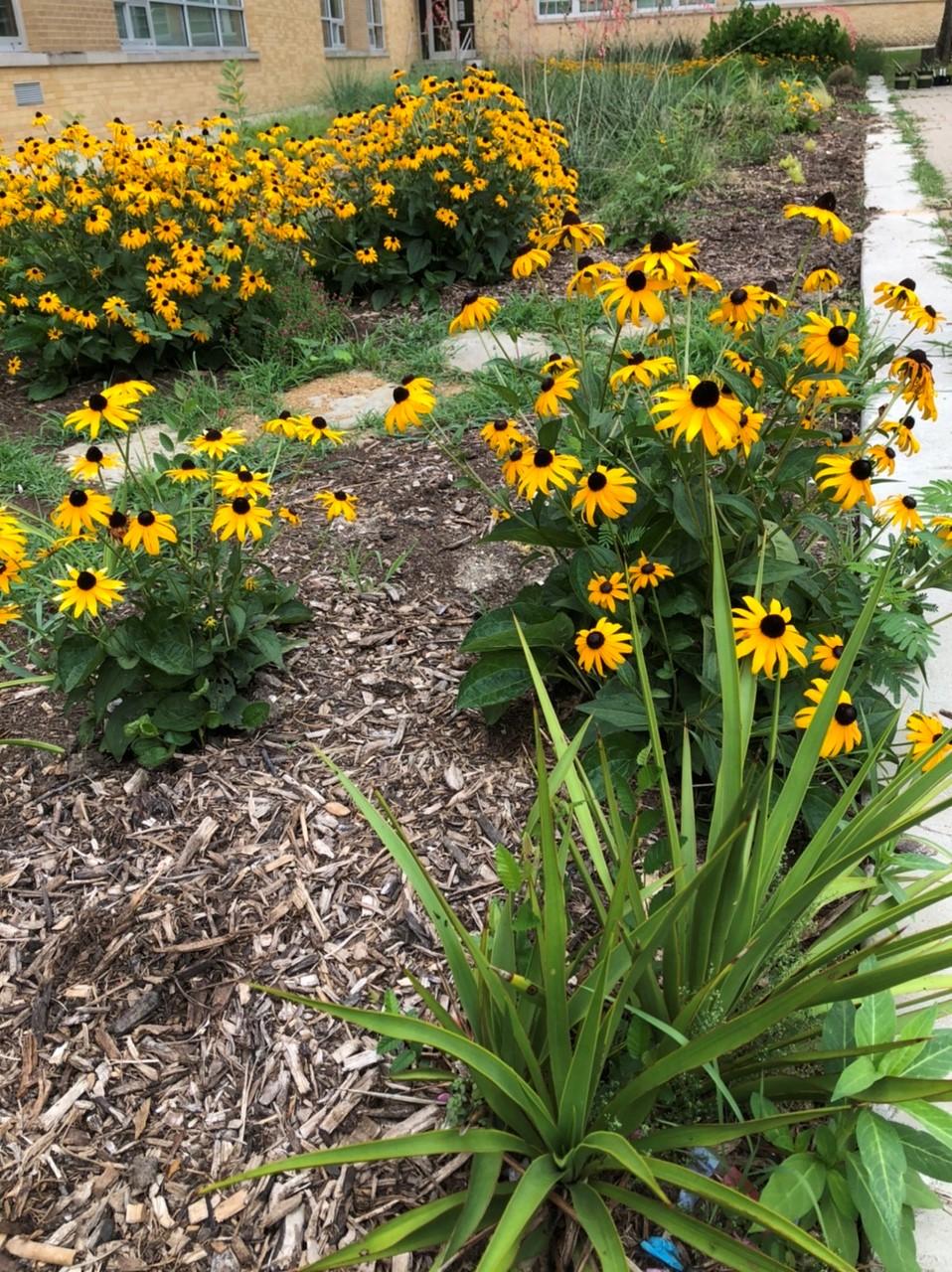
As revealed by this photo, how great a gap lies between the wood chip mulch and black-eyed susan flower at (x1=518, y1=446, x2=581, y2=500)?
2.14ft

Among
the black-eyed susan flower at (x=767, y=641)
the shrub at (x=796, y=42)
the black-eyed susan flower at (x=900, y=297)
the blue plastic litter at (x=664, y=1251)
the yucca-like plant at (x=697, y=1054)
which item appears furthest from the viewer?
the shrub at (x=796, y=42)

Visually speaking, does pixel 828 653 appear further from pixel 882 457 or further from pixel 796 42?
pixel 796 42

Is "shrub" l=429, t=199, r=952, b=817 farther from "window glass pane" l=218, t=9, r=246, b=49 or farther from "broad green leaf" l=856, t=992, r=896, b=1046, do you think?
"window glass pane" l=218, t=9, r=246, b=49

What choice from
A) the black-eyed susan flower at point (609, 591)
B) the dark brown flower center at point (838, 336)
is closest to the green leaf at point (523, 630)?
the black-eyed susan flower at point (609, 591)

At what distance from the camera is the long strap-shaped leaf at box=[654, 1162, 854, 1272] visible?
1015mm

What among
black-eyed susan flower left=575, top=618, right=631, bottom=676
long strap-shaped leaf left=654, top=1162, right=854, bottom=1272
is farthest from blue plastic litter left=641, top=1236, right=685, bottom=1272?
black-eyed susan flower left=575, top=618, right=631, bottom=676

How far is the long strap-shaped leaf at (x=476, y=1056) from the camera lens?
116cm

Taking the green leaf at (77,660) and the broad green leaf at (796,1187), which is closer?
the broad green leaf at (796,1187)

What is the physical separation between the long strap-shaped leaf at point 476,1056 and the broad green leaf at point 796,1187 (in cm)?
29

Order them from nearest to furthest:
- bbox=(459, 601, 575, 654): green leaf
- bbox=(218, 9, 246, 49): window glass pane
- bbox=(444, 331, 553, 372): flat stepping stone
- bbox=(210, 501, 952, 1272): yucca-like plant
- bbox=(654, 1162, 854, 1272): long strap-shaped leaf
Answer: bbox=(654, 1162, 854, 1272): long strap-shaped leaf, bbox=(210, 501, 952, 1272): yucca-like plant, bbox=(459, 601, 575, 654): green leaf, bbox=(444, 331, 553, 372): flat stepping stone, bbox=(218, 9, 246, 49): window glass pane

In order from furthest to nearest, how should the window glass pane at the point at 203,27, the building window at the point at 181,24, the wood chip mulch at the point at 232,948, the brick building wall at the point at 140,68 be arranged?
the window glass pane at the point at 203,27
the building window at the point at 181,24
the brick building wall at the point at 140,68
the wood chip mulch at the point at 232,948

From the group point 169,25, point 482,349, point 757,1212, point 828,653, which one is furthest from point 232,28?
point 757,1212

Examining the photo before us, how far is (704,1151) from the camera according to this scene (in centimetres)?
137

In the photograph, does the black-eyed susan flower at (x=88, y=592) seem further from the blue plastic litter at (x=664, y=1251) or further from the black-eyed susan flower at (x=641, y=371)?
the blue plastic litter at (x=664, y=1251)
